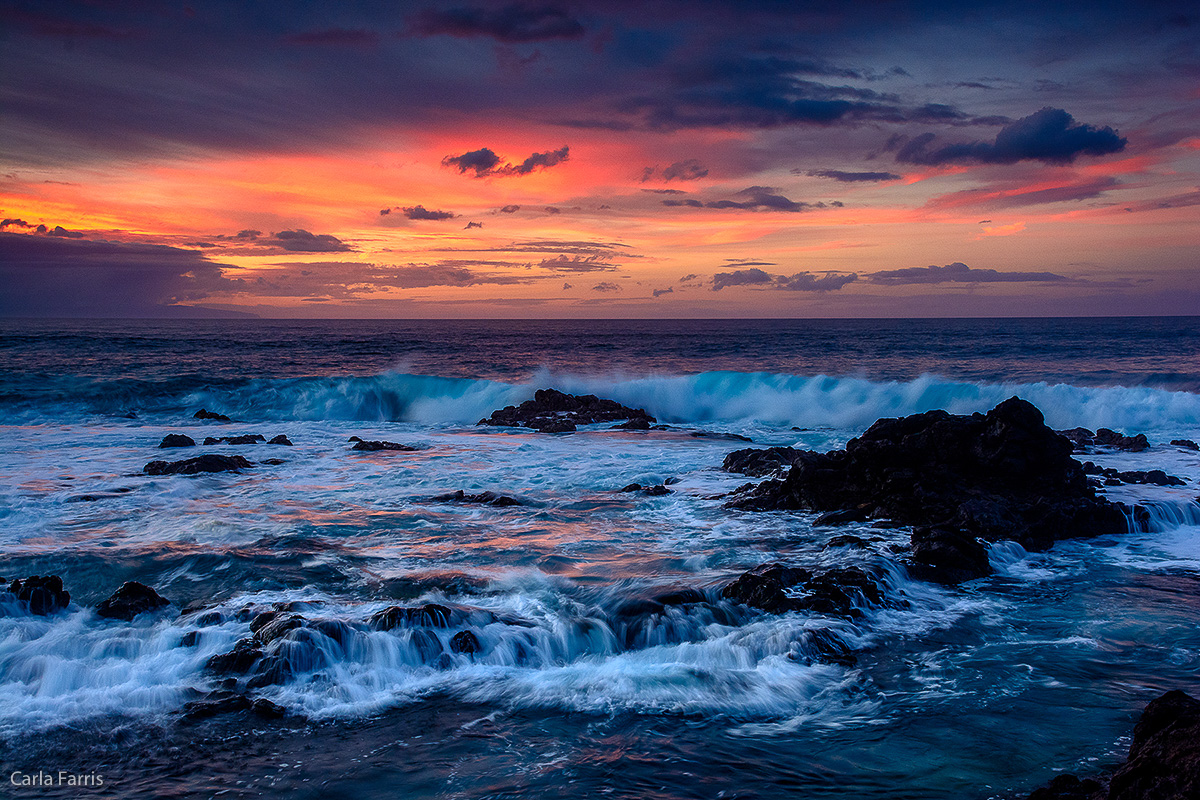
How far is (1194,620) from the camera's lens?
26.7ft

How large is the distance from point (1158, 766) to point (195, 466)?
55.7ft

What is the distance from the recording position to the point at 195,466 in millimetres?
15766

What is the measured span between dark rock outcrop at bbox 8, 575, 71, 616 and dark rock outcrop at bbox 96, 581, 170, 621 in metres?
0.44

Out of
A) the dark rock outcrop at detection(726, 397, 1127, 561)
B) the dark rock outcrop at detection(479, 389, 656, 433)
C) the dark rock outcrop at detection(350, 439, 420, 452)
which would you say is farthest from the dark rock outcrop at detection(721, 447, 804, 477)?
the dark rock outcrop at detection(350, 439, 420, 452)

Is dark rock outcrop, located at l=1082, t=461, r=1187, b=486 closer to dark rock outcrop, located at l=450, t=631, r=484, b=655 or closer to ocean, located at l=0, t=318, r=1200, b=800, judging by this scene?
ocean, located at l=0, t=318, r=1200, b=800

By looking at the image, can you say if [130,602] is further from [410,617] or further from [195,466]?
[195,466]

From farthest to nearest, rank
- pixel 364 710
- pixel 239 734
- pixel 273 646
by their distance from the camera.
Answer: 1. pixel 273 646
2. pixel 364 710
3. pixel 239 734

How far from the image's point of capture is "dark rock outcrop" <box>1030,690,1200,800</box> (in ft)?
11.9

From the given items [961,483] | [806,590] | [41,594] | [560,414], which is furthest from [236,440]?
[961,483]

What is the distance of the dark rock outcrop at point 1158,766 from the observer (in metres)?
3.63

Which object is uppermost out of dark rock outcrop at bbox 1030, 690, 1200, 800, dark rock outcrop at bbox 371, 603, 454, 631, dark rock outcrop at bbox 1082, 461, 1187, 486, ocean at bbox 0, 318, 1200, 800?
dark rock outcrop at bbox 1030, 690, 1200, 800

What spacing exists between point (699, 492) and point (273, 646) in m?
9.38

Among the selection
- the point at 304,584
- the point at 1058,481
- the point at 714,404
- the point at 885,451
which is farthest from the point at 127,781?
the point at 714,404

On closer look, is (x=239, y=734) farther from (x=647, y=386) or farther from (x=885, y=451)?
(x=647, y=386)
